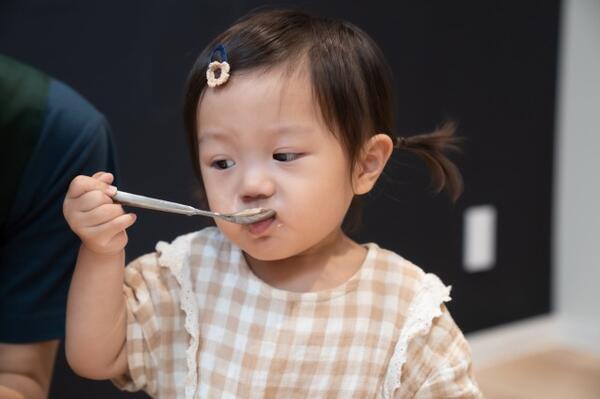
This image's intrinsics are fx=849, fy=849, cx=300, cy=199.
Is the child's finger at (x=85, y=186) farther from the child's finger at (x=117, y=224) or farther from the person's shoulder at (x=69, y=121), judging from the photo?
the person's shoulder at (x=69, y=121)

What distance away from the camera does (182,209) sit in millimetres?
809

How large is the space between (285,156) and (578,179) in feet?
4.89

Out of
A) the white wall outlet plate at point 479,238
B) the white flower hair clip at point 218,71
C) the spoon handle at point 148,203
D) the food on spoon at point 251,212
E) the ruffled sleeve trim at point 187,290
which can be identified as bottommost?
the white wall outlet plate at point 479,238

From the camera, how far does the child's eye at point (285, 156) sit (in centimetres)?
83

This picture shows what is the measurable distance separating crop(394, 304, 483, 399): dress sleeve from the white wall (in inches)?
53.0

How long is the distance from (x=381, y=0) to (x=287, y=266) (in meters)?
0.92

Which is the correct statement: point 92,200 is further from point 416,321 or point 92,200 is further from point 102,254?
point 416,321

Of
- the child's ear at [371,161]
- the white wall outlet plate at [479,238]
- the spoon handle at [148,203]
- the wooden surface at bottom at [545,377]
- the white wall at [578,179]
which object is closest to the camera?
the spoon handle at [148,203]

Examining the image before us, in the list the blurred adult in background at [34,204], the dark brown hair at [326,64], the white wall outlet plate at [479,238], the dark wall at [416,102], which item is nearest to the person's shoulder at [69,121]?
the blurred adult in background at [34,204]

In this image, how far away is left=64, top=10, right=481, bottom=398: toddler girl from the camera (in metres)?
0.83

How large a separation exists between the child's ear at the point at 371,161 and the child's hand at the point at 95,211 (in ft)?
0.80

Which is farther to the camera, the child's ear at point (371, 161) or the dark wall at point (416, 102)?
the dark wall at point (416, 102)

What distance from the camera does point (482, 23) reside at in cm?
189

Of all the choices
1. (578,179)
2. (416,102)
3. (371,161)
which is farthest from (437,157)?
(578,179)
